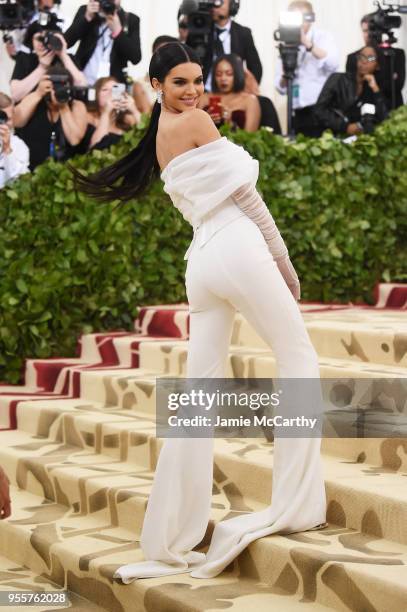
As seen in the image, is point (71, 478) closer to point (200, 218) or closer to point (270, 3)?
point (200, 218)

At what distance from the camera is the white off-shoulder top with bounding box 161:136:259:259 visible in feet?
10.9

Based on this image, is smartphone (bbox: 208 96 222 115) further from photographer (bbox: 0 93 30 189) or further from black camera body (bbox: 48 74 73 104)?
photographer (bbox: 0 93 30 189)

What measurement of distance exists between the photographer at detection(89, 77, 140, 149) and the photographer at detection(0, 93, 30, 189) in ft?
1.52

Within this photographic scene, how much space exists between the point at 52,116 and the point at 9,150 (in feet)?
1.54

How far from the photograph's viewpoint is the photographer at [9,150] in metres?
6.36

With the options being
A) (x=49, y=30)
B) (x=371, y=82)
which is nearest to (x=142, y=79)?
(x=49, y=30)

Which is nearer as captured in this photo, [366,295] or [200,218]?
[200,218]

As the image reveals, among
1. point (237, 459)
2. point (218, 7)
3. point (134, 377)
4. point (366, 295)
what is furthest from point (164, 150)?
point (218, 7)

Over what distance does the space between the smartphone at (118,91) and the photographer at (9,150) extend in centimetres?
62

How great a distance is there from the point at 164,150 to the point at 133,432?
1579 millimetres

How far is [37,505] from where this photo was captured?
4633 mm

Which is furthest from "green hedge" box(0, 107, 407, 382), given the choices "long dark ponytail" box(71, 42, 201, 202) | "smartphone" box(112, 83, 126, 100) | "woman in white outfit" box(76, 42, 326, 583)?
"woman in white outfit" box(76, 42, 326, 583)

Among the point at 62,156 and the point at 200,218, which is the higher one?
the point at 62,156

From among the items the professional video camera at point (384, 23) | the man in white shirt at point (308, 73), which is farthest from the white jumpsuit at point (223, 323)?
the professional video camera at point (384, 23)
